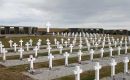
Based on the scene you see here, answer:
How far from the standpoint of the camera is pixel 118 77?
17141mm

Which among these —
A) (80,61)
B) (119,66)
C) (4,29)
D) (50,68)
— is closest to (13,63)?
(50,68)

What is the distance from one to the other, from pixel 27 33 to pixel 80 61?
99.9ft

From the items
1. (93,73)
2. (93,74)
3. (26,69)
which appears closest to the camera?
(93,74)

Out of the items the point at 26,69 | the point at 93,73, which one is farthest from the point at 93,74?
the point at 26,69

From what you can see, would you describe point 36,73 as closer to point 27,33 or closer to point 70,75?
point 70,75

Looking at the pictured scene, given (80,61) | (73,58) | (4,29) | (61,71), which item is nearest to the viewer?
(61,71)

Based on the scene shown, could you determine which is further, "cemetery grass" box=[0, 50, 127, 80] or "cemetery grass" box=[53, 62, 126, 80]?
"cemetery grass" box=[53, 62, 126, 80]

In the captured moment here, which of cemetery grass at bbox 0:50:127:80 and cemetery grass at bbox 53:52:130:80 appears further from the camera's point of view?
cemetery grass at bbox 53:52:130:80

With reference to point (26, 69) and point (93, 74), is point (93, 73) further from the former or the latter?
point (26, 69)

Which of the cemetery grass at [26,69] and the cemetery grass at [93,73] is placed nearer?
the cemetery grass at [26,69]

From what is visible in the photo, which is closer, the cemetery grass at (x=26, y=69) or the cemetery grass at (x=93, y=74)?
the cemetery grass at (x=26, y=69)

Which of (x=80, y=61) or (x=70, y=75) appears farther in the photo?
(x=80, y=61)

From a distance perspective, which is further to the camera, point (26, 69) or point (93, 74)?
point (26, 69)

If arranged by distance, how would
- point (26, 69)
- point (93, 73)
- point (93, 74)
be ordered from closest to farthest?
point (93, 74)
point (93, 73)
point (26, 69)
